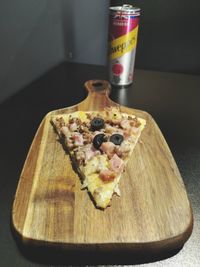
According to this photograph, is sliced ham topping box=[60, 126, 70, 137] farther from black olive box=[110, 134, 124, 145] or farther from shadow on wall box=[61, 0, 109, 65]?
shadow on wall box=[61, 0, 109, 65]

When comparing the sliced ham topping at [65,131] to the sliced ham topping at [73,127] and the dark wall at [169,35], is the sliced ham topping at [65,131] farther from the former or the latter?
the dark wall at [169,35]

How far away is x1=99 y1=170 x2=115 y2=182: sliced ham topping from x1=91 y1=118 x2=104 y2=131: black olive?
167 mm

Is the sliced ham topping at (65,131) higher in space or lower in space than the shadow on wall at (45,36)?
lower

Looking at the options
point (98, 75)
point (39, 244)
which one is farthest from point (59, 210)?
point (98, 75)

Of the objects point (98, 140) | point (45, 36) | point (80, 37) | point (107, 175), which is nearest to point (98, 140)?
point (98, 140)

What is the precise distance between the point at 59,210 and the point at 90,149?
0.57ft

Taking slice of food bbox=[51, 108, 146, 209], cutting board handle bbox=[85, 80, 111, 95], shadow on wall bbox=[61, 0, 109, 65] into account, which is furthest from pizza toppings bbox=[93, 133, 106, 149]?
shadow on wall bbox=[61, 0, 109, 65]

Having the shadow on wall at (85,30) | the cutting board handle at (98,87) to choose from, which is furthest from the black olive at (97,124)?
the shadow on wall at (85,30)

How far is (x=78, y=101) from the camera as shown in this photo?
0.93m

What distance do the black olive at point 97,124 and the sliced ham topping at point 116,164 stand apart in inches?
5.0

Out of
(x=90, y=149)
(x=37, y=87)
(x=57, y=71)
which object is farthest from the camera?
(x=57, y=71)

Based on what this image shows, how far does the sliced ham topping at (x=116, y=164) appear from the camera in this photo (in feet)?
1.82

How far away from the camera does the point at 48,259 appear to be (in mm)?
438

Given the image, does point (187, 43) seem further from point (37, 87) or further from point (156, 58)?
point (37, 87)
